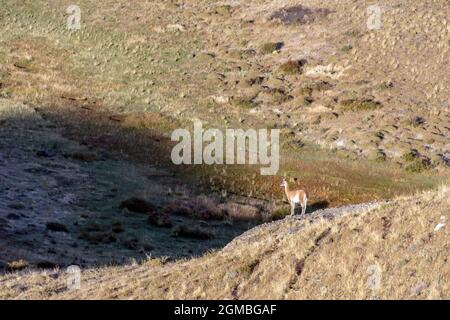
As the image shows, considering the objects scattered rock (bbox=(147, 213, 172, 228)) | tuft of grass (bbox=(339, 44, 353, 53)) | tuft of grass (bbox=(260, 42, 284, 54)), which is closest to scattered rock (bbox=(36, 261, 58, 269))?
scattered rock (bbox=(147, 213, 172, 228))

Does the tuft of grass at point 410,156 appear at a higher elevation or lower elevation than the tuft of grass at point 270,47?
lower

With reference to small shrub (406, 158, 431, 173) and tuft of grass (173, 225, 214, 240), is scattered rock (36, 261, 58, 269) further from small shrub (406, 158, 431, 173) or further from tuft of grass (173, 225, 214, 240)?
small shrub (406, 158, 431, 173)

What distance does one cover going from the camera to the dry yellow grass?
48.0 ft

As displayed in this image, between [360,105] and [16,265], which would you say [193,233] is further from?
[360,105]

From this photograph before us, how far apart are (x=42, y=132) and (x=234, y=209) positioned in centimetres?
1841

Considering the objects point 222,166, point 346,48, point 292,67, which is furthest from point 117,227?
point 346,48

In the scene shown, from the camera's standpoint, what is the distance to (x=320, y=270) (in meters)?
15.9

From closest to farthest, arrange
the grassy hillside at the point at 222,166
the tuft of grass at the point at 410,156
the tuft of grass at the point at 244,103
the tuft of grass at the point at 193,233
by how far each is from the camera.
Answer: the grassy hillside at the point at 222,166
the tuft of grass at the point at 193,233
the tuft of grass at the point at 410,156
the tuft of grass at the point at 244,103

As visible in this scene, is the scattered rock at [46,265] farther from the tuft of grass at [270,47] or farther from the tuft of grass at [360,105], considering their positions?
the tuft of grass at [270,47]

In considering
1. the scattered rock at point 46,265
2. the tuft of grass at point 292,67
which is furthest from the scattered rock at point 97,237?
the tuft of grass at point 292,67

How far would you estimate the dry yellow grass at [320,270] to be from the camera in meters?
14.6

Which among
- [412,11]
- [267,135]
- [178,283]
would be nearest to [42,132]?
[267,135]

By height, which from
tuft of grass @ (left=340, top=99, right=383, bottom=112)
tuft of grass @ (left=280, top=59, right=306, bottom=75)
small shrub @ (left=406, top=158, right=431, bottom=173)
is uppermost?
tuft of grass @ (left=280, top=59, right=306, bottom=75)

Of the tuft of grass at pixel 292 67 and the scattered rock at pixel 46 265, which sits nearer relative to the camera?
the scattered rock at pixel 46 265
